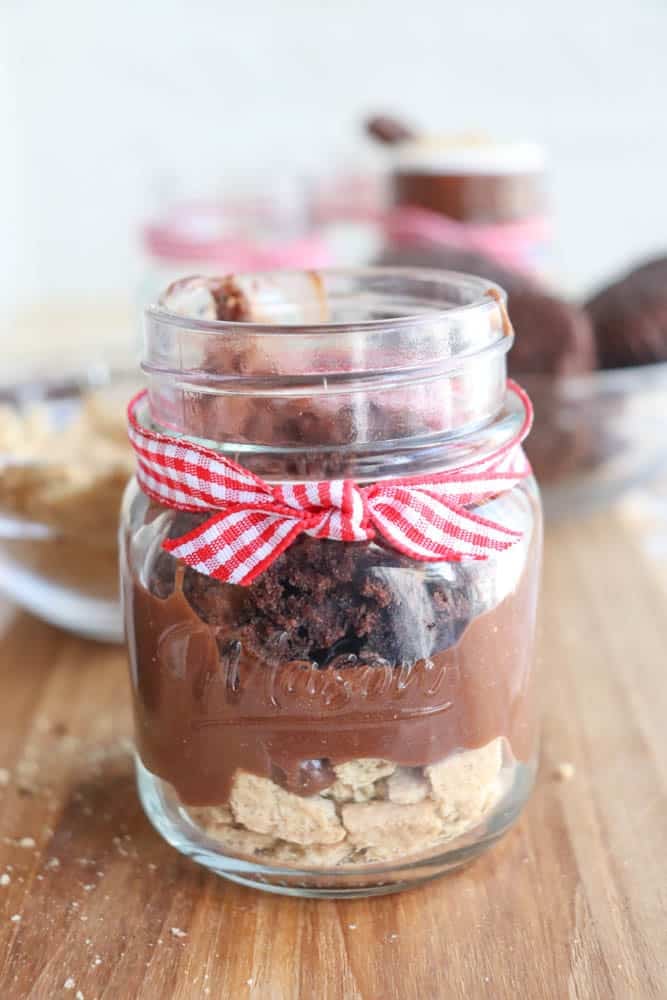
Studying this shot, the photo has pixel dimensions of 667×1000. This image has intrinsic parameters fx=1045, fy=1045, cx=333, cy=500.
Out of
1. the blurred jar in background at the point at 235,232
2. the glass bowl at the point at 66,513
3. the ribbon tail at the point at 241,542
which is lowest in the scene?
the glass bowl at the point at 66,513

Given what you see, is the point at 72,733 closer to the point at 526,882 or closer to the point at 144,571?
the point at 144,571

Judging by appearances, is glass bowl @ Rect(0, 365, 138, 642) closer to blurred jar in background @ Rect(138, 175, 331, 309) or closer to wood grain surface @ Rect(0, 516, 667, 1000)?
wood grain surface @ Rect(0, 516, 667, 1000)

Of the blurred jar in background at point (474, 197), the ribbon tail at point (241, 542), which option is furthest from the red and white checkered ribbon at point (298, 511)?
the blurred jar in background at point (474, 197)

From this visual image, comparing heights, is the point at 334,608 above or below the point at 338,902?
above

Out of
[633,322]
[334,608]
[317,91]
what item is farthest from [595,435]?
[317,91]

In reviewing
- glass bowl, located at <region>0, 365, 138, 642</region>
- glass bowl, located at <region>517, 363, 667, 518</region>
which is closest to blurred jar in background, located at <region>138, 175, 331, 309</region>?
glass bowl, located at <region>0, 365, 138, 642</region>

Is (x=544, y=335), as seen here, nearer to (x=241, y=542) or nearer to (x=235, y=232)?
(x=241, y=542)

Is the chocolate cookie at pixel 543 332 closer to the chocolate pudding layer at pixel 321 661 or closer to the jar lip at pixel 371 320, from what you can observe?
the jar lip at pixel 371 320
